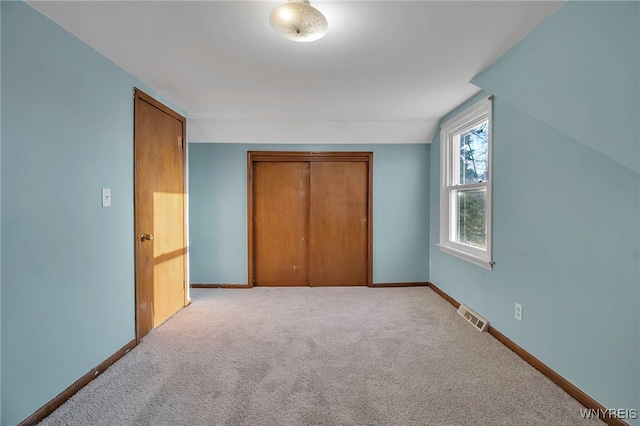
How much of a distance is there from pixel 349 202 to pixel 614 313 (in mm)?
2871

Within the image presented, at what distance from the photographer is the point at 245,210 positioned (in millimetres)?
3980

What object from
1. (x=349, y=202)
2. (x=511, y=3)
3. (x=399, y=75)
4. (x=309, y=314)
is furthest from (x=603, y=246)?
(x=349, y=202)

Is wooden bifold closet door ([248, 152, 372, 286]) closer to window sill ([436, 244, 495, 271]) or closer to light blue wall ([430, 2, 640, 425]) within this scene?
window sill ([436, 244, 495, 271])

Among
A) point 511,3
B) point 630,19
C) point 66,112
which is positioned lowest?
point 66,112

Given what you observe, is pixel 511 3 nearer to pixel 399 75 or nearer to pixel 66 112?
pixel 399 75

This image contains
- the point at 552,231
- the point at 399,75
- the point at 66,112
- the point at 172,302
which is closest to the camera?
the point at 66,112

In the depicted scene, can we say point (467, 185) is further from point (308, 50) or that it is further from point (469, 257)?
point (308, 50)

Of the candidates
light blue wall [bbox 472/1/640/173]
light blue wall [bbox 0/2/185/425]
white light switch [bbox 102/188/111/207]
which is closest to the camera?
light blue wall [bbox 472/1/640/173]

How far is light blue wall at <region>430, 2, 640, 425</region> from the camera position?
4.66ft

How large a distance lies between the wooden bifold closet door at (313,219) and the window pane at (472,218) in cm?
119

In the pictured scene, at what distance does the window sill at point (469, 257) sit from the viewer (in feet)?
8.47

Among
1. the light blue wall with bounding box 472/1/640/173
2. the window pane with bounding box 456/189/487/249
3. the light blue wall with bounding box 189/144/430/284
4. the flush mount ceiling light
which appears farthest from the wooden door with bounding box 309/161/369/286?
the flush mount ceiling light

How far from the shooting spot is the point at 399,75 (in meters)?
2.37

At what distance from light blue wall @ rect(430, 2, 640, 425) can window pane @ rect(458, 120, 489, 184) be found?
318 mm
